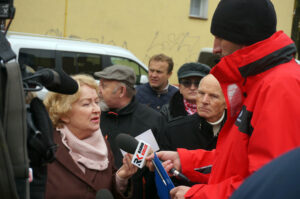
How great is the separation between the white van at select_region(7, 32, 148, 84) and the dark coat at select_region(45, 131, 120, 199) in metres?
4.99

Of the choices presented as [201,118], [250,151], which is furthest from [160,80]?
[250,151]

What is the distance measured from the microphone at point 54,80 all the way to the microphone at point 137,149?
0.82 metres

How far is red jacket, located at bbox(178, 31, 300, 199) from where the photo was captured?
1546 millimetres

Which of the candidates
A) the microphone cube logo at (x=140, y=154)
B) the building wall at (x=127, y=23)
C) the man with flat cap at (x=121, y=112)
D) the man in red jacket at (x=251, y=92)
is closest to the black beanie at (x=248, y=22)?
the man in red jacket at (x=251, y=92)

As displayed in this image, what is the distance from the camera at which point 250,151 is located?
165cm

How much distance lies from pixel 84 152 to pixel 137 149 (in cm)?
59

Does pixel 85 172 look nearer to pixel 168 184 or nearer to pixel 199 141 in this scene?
pixel 168 184

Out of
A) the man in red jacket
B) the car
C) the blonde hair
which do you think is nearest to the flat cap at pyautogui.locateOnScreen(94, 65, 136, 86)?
the blonde hair

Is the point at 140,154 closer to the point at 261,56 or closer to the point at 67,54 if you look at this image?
the point at 261,56

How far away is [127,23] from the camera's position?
12969 millimetres

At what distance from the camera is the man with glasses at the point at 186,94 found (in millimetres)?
4259

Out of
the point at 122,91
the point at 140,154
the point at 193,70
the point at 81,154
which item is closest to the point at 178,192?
the point at 140,154

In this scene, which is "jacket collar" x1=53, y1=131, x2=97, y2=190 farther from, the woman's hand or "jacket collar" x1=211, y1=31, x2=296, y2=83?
"jacket collar" x1=211, y1=31, x2=296, y2=83

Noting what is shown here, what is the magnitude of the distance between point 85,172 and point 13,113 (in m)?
1.49
